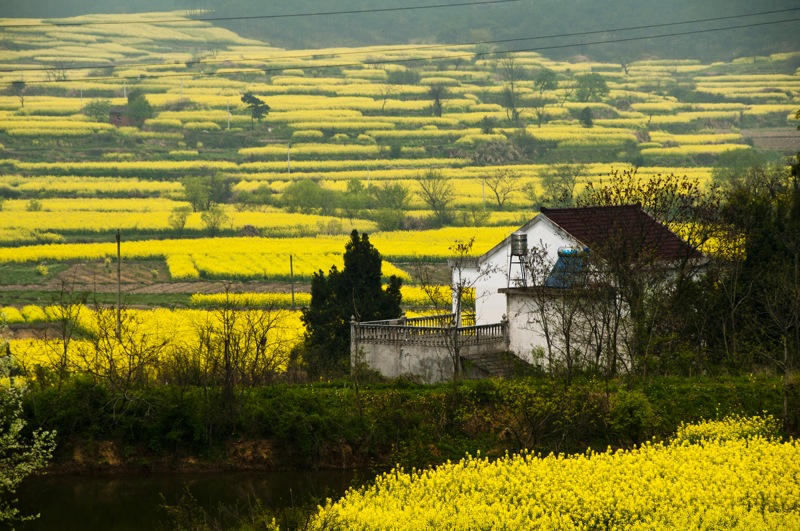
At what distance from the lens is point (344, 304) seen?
36.2 metres

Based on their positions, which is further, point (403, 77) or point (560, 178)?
point (403, 77)

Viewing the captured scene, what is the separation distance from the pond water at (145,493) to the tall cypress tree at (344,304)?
28.7 feet

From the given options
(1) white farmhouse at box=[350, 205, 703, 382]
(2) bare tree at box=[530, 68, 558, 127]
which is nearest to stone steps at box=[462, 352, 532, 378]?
(1) white farmhouse at box=[350, 205, 703, 382]

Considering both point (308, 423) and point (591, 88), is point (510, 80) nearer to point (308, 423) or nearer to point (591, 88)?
point (591, 88)

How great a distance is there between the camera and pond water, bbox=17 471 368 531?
944 inches

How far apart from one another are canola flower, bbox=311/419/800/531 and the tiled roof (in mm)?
8848

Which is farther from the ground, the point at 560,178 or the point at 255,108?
the point at 255,108

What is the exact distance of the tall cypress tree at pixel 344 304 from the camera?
117 feet

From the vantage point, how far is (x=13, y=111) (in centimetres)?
13000

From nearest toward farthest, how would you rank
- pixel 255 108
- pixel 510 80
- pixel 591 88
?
pixel 255 108 < pixel 591 88 < pixel 510 80

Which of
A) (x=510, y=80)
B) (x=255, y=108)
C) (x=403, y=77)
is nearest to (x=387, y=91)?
(x=403, y=77)

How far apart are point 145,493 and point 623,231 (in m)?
13.9

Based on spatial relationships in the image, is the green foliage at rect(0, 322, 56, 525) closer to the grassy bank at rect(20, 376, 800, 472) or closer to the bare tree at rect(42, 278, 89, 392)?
the grassy bank at rect(20, 376, 800, 472)

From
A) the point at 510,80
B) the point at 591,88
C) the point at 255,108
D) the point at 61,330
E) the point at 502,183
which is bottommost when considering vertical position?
the point at 61,330
